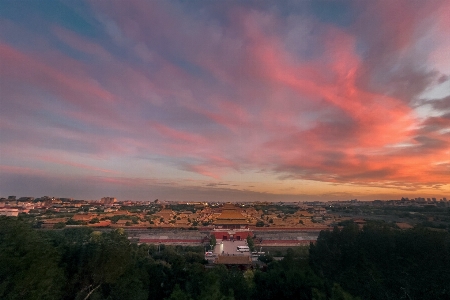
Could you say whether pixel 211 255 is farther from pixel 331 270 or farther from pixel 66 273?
pixel 66 273

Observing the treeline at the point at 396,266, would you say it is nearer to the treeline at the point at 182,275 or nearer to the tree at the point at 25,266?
the treeline at the point at 182,275

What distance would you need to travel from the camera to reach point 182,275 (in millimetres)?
14016

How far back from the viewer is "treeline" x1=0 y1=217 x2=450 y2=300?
1003 cm

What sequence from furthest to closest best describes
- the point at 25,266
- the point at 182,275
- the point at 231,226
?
the point at 231,226 → the point at 182,275 → the point at 25,266

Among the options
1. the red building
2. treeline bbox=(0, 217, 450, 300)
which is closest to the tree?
treeline bbox=(0, 217, 450, 300)

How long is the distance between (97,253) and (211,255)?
52.4ft

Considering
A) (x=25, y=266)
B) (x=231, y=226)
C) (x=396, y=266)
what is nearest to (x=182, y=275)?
(x=25, y=266)

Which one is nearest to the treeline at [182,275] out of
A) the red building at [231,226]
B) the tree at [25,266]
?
the tree at [25,266]

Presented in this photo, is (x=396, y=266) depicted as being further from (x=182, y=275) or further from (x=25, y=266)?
(x=25, y=266)

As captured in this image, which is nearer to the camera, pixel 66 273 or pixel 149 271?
pixel 66 273

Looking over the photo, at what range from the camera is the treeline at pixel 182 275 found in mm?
10031

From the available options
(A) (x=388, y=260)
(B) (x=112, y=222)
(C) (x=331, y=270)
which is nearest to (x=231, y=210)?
(B) (x=112, y=222)

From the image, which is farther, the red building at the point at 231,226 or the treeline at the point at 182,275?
the red building at the point at 231,226

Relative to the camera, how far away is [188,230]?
129 ft
